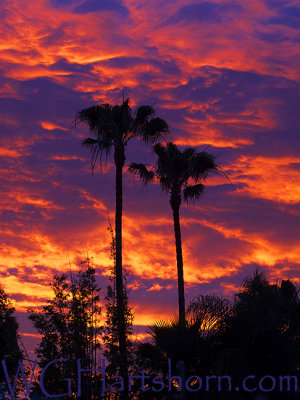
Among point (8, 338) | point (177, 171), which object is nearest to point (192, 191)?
point (177, 171)

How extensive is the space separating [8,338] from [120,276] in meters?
8.68

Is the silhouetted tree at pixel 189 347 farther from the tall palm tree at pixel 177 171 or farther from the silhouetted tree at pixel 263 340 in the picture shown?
the tall palm tree at pixel 177 171

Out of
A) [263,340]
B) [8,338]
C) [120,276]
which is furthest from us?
[8,338]

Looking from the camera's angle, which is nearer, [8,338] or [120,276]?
[120,276]

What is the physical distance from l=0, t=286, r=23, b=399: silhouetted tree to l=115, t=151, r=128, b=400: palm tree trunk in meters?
6.92

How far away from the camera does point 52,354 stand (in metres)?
30.4

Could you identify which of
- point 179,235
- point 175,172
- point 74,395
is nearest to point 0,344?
point 74,395

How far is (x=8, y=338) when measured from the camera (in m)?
35.4

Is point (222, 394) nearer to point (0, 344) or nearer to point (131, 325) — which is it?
point (131, 325)

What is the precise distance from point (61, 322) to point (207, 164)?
15208mm

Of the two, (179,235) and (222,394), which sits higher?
(179,235)

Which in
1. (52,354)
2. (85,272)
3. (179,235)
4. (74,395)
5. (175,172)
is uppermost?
(175,172)

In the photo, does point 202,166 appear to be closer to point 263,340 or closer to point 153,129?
Answer: point 153,129

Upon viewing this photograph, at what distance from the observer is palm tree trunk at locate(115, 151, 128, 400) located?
29.4m
